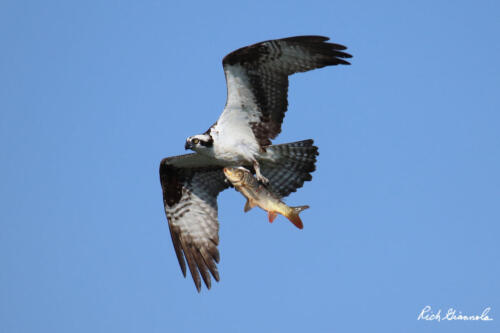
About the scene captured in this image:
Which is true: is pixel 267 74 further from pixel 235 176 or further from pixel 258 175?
pixel 235 176

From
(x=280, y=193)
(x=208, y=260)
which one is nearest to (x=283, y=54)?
(x=280, y=193)

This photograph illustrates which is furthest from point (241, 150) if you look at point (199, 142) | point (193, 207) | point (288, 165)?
point (193, 207)

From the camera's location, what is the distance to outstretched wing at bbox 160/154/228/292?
1076 cm

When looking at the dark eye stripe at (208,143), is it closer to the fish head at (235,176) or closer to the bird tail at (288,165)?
the bird tail at (288,165)

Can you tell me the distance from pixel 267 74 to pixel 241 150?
110 cm

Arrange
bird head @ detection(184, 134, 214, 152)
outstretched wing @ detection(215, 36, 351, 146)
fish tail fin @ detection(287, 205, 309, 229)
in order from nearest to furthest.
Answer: fish tail fin @ detection(287, 205, 309, 229) < outstretched wing @ detection(215, 36, 351, 146) < bird head @ detection(184, 134, 214, 152)

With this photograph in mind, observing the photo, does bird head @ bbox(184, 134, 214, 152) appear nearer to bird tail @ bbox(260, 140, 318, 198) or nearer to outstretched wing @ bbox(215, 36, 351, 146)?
outstretched wing @ bbox(215, 36, 351, 146)

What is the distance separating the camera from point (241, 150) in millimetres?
10359

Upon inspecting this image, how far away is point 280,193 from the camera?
35.5ft

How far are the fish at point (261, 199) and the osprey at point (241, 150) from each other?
127 centimetres

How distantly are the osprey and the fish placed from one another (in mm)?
1265

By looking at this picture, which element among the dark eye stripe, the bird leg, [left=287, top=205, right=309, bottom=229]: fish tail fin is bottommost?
[left=287, top=205, right=309, bottom=229]: fish tail fin

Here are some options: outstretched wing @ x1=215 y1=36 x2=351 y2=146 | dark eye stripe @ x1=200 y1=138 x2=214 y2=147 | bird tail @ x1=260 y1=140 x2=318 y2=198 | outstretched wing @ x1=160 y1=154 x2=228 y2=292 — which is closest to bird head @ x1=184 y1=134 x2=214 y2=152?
dark eye stripe @ x1=200 y1=138 x2=214 y2=147

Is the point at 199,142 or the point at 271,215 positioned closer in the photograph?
the point at 271,215
